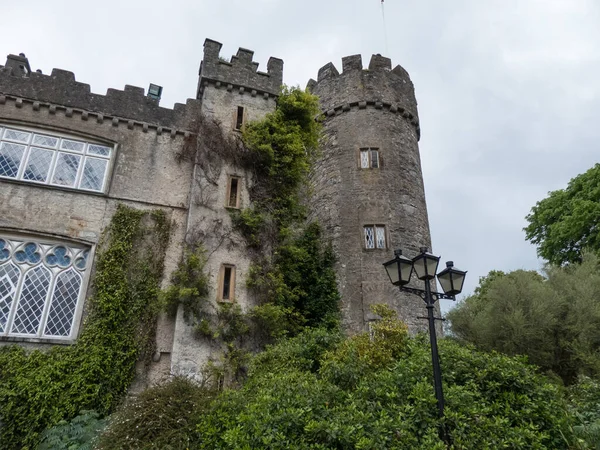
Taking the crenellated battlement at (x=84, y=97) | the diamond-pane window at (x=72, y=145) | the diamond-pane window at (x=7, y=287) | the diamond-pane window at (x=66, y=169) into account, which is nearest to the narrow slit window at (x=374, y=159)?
the crenellated battlement at (x=84, y=97)

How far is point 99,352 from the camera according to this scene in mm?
10688

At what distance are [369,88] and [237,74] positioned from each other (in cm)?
547

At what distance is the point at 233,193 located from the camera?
13.9 metres

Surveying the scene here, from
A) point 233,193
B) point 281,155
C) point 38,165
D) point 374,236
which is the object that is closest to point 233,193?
point 233,193

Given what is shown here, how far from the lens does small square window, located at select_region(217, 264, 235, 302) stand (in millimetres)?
12172

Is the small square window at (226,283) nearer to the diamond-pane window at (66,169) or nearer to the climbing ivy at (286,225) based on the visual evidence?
the climbing ivy at (286,225)

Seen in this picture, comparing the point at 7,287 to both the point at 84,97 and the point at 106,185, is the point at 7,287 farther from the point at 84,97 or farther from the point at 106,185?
the point at 84,97

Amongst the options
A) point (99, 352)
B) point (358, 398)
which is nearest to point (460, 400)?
point (358, 398)

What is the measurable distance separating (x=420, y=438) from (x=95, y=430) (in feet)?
21.4

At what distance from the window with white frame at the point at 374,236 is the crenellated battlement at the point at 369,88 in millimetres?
5196

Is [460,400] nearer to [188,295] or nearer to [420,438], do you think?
[420,438]

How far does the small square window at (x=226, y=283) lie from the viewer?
39.9 feet

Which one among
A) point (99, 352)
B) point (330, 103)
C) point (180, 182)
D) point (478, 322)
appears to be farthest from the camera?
point (330, 103)

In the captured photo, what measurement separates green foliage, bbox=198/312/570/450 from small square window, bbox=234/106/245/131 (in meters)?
8.72
